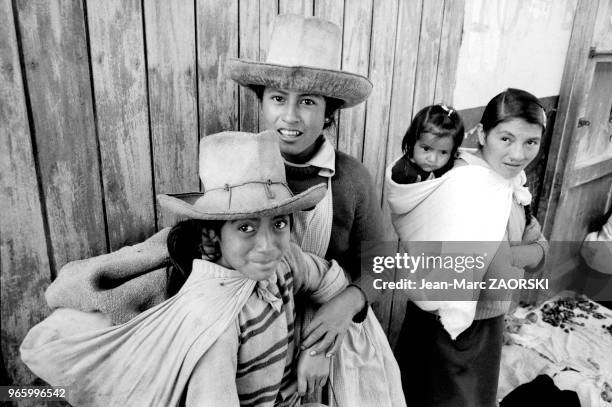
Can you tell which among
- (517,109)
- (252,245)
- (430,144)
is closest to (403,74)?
(430,144)

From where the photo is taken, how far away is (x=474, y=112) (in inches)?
111

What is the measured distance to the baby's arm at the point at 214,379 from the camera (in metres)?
0.96

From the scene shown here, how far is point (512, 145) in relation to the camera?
6.01 feet

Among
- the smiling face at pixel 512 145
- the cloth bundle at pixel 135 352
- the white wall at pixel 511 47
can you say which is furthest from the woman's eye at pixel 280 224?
the white wall at pixel 511 47

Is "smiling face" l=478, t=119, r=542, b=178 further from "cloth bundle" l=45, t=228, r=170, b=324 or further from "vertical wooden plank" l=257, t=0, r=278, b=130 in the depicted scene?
"cloth bundle" l=45, t=228, r=170, b=324

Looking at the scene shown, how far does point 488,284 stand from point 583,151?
9.76 feet

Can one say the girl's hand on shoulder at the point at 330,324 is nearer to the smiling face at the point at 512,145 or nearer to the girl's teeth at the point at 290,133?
the girl's teeth at the point at 290,133

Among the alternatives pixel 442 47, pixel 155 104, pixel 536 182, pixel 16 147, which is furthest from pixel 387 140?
pixel 536 182

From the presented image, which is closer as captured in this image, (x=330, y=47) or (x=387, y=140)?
(x=330, y=47)

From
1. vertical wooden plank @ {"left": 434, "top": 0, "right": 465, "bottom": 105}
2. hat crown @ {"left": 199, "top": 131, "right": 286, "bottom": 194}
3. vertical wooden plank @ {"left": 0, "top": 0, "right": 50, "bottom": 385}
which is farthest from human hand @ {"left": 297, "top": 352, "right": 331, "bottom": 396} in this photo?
vertical wooden plank @ {"left": 434, "top": 0, "right": 465, "bottom": 105}

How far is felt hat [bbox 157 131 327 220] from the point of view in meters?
1.04

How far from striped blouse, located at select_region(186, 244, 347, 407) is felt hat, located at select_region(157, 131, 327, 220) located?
17cm

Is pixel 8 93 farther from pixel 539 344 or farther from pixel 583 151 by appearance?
pixel 583 151

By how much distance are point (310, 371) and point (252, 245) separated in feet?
1.55
